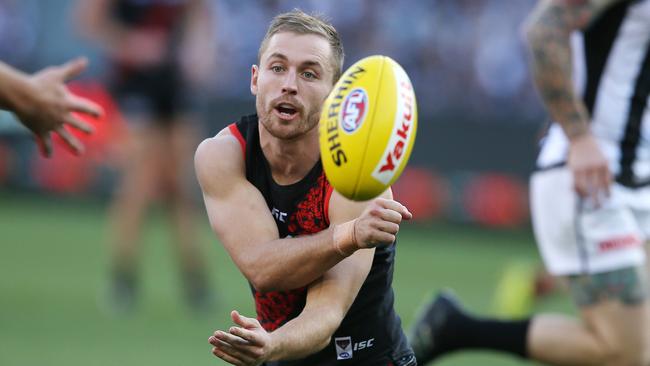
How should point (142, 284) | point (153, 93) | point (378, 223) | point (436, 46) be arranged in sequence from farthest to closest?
point (436, 46) → point (142, 284) → point (153, 93) → point (378, 223)

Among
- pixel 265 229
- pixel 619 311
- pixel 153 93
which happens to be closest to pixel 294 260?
pixel 265 229

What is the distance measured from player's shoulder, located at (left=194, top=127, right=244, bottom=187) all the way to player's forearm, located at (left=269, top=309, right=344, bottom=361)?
1.98 feet

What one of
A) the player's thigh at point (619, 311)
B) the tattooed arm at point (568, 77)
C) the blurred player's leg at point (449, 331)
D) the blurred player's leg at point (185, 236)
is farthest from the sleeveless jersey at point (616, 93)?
the blurred player's leg at point (185, 236)

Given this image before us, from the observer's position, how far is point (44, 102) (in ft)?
16.3

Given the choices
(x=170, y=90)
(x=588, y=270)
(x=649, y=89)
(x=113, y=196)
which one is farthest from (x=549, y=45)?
(x=113, y=196)

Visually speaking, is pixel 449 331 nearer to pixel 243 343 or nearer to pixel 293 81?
pixel 293 81

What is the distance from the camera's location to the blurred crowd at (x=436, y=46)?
567 inches

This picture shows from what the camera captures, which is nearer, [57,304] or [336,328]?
[336,328]

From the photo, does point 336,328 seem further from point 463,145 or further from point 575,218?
point 463,145

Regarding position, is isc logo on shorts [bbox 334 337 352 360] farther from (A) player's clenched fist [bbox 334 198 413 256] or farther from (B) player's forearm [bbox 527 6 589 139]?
(B) player's forearm [bbox 527 6 589 139]

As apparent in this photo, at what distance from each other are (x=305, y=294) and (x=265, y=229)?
1.09 ft

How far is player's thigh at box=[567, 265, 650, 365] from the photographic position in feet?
18.5

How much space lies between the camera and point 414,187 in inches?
572

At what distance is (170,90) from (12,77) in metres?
5.05
